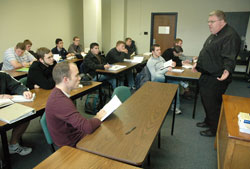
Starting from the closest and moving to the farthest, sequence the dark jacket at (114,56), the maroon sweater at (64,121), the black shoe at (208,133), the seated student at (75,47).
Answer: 1. the maroon sweater at (64,121)
2. the black shoe at (208,133)
3. the dark jacket at (114,56)
4. the seated student at (75,47)

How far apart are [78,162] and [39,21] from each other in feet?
19.9

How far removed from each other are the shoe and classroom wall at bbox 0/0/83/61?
12.5 feet

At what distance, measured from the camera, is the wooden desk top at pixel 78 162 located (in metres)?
1.07

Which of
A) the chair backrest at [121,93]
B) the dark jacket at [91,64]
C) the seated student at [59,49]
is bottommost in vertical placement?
the chair backrest at [121,93]

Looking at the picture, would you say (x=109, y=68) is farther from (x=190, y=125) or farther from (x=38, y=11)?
(x=38, y=11)

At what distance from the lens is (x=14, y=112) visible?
1789mm

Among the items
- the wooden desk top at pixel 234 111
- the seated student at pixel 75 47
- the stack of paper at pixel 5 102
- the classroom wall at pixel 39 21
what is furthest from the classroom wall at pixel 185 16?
the stack of paper at pixel 5 102

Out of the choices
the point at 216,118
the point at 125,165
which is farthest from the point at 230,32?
the point at 125,165

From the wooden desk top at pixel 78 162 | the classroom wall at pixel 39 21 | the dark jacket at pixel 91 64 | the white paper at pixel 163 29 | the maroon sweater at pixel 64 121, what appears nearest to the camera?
the wooden desk top at pixel 78 162

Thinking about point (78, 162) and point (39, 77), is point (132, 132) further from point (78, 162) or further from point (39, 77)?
point (39, 77)

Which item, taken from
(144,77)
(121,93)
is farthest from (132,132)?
(144,77)

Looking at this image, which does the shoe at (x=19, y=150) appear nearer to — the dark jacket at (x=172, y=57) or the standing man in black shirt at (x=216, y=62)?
the standing man in black shirt at (x=216, y=62)

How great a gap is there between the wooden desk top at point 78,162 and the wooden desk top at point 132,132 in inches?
2.1

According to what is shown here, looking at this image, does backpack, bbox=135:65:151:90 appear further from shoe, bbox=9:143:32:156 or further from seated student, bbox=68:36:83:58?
seated student, bbox=68:36:83:58
